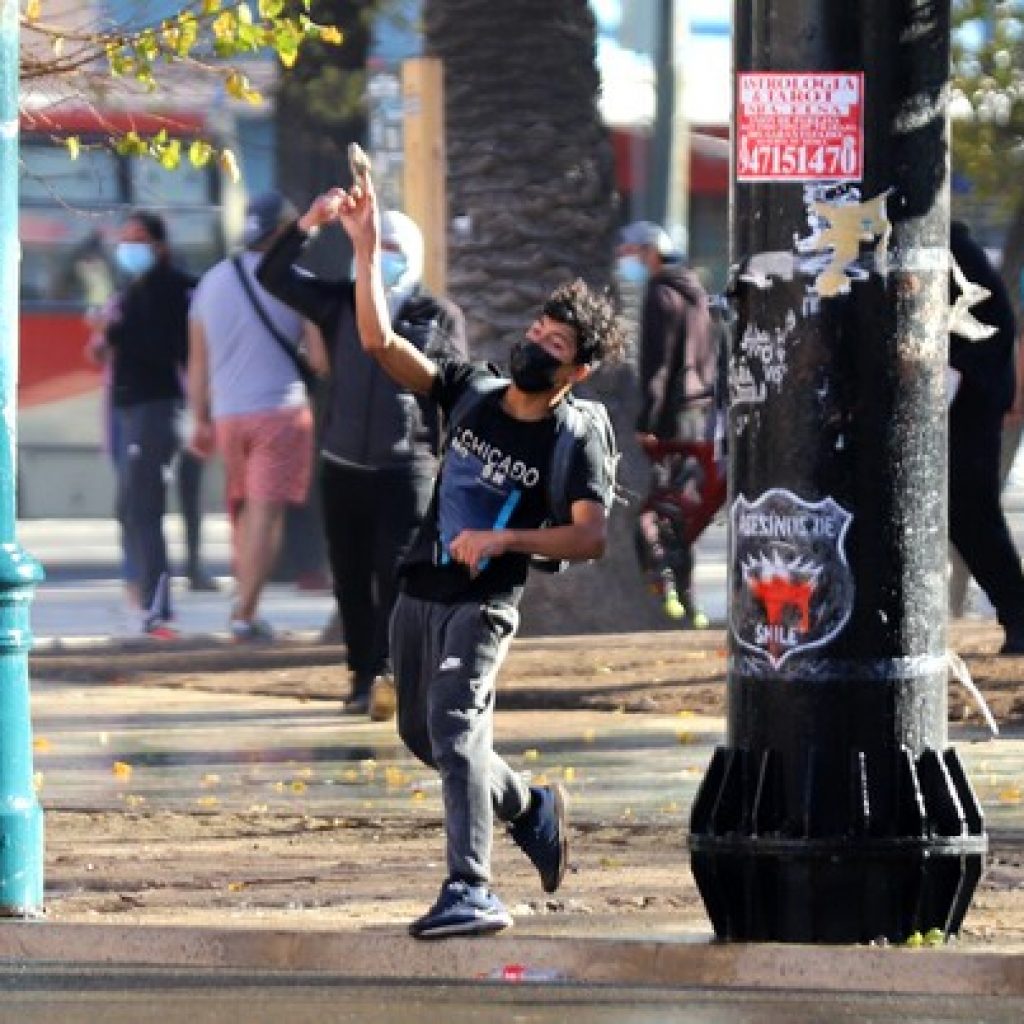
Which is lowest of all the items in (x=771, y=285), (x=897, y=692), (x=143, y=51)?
(x=897, y=692)

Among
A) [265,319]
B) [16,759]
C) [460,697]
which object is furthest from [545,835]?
[265,319]

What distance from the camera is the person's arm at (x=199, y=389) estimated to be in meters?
17.4

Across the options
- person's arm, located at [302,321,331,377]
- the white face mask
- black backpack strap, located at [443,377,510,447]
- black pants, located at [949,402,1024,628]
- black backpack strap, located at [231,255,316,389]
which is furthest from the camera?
black backpack strap, located at [231,255,316,389]

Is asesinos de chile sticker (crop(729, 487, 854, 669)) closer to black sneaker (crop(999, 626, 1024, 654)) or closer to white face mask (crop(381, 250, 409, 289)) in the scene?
white face mask (crop(381, 250, 409, 289))

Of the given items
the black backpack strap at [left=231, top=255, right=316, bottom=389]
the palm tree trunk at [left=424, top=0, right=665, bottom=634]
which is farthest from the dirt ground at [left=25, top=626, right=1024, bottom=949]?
the black backpack strap at [left=231, top=255, right=316, bottom=389]

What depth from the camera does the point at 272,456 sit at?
1733 cm

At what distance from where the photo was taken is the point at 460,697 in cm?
872

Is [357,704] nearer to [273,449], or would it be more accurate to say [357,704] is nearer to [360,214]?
[273,449]

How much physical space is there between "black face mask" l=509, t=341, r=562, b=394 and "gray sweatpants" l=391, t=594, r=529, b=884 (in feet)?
1.85

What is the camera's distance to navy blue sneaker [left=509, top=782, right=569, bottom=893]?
9.09 meters

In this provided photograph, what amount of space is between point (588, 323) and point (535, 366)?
0.18 meters

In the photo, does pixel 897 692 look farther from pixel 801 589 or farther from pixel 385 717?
pixel 385 717

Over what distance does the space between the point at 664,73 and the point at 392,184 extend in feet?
22.6

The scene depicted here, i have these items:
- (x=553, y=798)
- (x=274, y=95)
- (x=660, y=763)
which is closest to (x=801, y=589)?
(x=553, y=798)
